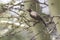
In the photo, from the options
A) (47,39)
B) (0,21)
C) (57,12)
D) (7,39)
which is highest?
(57,12)

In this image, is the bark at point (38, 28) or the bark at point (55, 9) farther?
the bark at point (55, 9)

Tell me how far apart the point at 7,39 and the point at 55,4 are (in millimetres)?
1244

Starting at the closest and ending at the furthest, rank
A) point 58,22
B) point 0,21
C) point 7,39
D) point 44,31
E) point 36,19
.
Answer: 1. point 36,19
2. point 44,31
3. point 58,22
4. point 7,39
5. point 0,21

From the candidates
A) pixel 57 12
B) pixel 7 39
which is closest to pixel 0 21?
pixel 7 39

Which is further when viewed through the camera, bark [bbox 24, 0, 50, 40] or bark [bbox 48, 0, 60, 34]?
bark [bbox 48, 0, 60, 34]

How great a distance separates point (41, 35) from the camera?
80 cm

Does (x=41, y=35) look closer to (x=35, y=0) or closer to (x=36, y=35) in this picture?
(x=36, y=35)

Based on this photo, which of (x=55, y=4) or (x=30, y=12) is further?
(x=55, y=4)

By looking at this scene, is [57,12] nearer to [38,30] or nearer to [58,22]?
[58,22]

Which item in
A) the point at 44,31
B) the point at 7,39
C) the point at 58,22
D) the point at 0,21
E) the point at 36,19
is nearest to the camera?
the point at 36,19

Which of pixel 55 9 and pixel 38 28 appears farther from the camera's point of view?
pixel 55 9

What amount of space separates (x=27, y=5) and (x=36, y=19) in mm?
148

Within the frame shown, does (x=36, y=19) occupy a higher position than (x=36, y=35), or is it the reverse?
(x=36, y=19)

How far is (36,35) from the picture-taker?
803mm
